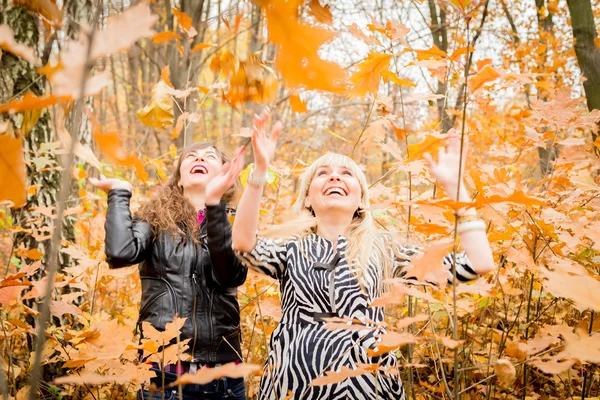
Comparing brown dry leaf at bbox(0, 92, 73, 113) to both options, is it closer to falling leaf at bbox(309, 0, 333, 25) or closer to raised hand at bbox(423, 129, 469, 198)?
falling leaf at bbox(309, 0, 333, 25)

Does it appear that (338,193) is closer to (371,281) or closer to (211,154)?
(371,281)

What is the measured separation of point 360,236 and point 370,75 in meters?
0.63

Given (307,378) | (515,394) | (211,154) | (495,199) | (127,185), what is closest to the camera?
(495,199)

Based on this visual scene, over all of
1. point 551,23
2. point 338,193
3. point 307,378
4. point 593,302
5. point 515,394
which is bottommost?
point 515,394

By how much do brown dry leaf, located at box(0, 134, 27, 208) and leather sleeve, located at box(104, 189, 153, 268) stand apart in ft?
3.52

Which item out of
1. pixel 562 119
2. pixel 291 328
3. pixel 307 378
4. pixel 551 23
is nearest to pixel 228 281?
pixel 291 328

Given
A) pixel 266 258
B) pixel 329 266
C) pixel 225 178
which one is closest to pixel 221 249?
pixel 266 258

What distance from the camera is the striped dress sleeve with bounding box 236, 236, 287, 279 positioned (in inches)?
58.6

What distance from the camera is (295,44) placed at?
19.1 inches

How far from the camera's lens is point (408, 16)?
6637 mm

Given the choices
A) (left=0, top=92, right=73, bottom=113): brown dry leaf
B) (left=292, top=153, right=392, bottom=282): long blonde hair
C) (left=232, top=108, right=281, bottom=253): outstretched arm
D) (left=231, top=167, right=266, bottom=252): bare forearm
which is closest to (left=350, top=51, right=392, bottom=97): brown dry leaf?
(left=232, top=108, right=281, bottom=253): outstretched arm

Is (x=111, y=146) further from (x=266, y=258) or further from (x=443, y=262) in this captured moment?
(x=443, y=262)

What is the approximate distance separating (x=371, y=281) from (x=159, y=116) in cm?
106

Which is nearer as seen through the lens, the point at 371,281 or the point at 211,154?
the point at 371,281
